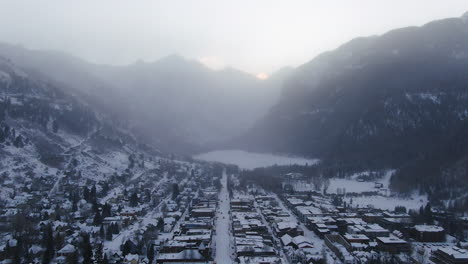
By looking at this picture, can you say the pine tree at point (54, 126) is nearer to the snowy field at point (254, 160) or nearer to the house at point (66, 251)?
the snowy field at point (254, 160)

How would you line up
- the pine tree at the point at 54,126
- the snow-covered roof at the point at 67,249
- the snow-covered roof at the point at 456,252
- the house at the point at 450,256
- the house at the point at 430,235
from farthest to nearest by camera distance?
the pine tree at the point at 54,126 < the house at the point at 430,235 < the snow-covered roof at the point at 67,249 < the snow-covered roof at the point at 456,252 < the house at the point at 450,256

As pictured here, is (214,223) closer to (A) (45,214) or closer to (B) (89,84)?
(A) (45,214)

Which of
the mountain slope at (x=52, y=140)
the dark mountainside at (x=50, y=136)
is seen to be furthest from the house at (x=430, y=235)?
the dark mountainside at (x=50, y=136)

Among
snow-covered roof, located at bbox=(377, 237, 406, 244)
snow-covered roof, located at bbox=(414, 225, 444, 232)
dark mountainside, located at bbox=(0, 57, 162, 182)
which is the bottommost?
snow-covered roof, located at bbox=(377, 237, 406, 244)

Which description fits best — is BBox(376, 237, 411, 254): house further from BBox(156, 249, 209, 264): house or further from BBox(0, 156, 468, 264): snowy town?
BBox(156, 249, 209, 264): house

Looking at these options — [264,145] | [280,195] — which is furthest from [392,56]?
[280,195]

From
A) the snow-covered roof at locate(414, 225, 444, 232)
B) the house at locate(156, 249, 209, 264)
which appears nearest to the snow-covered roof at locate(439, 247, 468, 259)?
the snow-covered roof at locate(414, 225, 444, 232)

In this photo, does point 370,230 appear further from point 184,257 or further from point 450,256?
point 184,257
